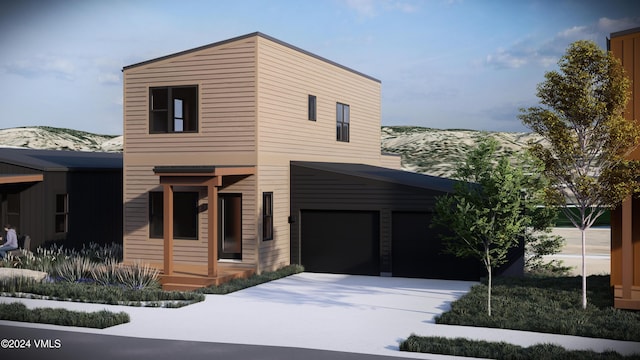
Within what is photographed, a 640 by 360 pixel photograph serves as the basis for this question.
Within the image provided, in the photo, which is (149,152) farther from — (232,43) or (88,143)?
(88,143)

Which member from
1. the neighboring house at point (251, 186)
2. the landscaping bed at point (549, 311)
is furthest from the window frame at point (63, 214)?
the landscaping bed at point (549, 311)

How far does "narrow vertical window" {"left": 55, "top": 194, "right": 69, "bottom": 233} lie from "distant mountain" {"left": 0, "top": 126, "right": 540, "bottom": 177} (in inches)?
2825

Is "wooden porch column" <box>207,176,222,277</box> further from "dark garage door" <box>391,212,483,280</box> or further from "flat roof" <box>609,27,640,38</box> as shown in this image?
"flat roof" <box>609,27,640,38</box>

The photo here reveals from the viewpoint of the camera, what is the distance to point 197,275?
1683 cm

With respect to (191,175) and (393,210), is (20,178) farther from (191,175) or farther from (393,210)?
(393,210)

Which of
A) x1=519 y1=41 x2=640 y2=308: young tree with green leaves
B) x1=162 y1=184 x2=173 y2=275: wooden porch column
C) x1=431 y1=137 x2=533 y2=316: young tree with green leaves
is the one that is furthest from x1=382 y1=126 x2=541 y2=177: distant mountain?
x1=431 y1=137 x2=533 y2=316: young tree with green leaves

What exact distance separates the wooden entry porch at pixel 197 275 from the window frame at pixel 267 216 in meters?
1.06

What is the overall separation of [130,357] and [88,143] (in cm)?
9719

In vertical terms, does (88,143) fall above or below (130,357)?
above

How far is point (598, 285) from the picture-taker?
15.9 m

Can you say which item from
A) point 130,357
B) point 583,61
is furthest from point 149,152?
point 583,61

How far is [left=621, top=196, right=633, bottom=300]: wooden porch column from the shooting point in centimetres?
1314

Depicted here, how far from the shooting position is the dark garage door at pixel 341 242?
19.1m

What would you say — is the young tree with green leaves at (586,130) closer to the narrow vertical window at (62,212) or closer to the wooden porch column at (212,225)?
the wooden porch column at (212,225)
